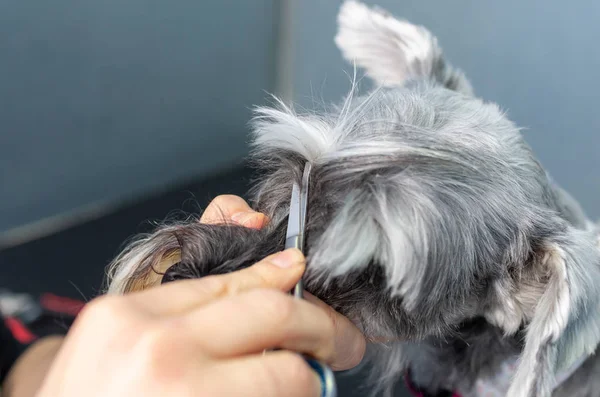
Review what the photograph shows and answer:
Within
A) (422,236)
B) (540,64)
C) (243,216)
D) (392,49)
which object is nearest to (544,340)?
(422,236)

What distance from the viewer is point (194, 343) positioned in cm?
51

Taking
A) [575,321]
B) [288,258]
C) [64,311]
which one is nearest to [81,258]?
[64,311]

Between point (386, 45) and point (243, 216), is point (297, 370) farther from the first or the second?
point (386, 45)

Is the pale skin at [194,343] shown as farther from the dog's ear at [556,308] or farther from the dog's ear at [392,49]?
the dog's ear at [392,49]

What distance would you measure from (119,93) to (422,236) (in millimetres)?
1822

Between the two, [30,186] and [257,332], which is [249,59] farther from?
[257,332]

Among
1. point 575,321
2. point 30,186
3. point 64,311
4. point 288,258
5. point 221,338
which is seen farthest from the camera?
point 30,186

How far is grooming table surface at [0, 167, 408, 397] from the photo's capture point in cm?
209

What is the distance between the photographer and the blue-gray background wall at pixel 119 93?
197 centimetres

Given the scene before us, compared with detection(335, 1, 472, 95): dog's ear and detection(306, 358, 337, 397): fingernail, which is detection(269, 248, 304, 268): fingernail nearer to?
detection(306, 358, 337, 397): fingernail

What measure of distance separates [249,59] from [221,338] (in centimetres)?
221

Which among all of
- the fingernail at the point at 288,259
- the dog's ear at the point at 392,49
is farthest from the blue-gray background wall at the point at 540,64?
the fingernail at the point at 288,259

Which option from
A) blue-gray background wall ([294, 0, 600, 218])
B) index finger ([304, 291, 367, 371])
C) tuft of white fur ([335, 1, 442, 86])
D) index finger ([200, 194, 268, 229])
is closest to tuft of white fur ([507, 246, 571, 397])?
index finger ([304, 291, 367, 371])

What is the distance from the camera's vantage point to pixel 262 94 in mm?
2688
